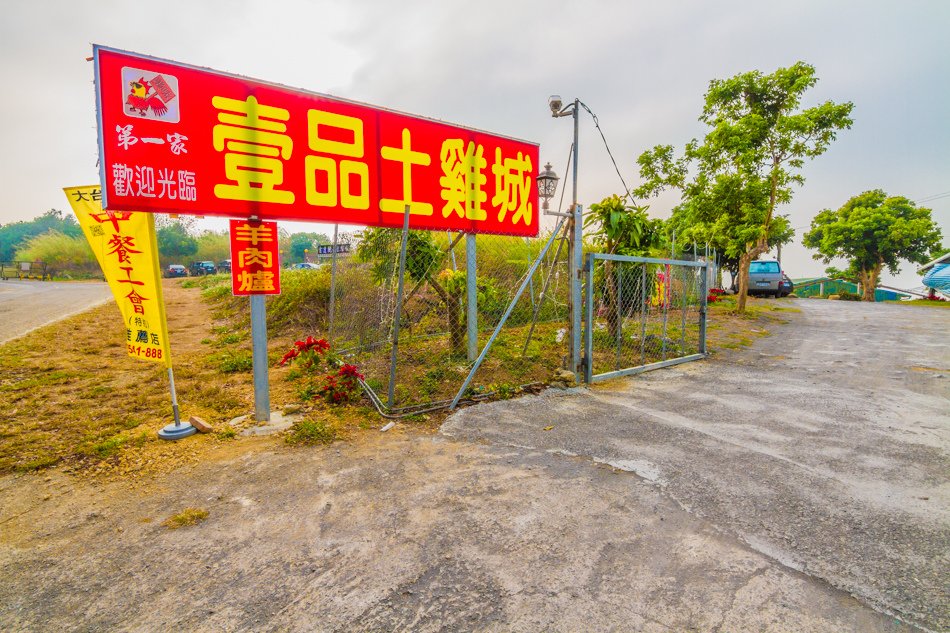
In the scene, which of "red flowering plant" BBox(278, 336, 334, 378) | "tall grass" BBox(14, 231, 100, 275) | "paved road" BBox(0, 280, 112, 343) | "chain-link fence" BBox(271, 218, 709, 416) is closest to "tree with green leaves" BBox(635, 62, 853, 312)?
"chain-link fence" BBox(271, 218, 709, 416)

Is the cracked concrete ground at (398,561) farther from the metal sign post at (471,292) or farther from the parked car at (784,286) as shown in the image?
the parked car at (784,286)

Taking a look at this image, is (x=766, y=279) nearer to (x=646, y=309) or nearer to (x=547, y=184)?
(x=646, y=309)

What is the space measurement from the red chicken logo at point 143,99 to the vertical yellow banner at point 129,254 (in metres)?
0.76

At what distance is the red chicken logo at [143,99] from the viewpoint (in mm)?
3490

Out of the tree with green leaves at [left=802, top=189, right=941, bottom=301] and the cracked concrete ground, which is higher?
the tree with green leaves at [left=802, top=189, right=941, bottom=301]

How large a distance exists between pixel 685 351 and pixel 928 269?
29.0 metres

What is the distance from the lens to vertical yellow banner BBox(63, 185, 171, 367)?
359cm

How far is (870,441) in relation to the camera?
3445 millimetres

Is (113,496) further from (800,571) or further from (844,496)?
(844,496)

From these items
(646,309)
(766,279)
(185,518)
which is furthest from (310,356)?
(766,279)

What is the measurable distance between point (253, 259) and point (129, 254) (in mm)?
937

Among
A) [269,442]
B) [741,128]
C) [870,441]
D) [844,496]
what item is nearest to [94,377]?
[269,442]

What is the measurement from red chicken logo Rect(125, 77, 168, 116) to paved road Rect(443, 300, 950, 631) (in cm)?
375

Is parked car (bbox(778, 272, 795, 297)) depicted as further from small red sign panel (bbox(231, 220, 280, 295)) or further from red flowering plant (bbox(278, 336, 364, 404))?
small red sign panel (bbox(231, 220, 280, 295))
